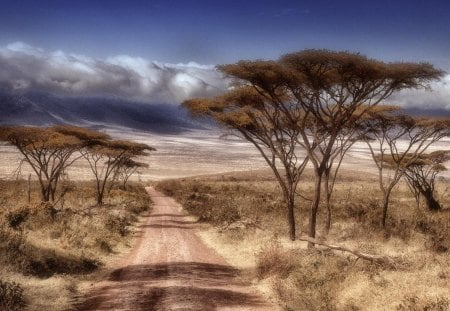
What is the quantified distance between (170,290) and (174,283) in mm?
751

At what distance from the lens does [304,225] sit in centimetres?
2445

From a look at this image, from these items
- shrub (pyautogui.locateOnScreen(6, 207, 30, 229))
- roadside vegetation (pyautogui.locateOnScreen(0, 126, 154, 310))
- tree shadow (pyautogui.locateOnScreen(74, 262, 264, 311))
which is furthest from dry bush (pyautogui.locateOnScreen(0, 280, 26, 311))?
shrub (pyautogui.locateOnScreen(6, 207, 30, 229))

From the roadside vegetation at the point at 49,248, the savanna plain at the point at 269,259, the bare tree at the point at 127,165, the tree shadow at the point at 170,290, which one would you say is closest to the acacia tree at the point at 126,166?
the bare tree at the point at 127,165

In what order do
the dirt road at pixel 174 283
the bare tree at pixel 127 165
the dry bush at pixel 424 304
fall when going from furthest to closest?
the bare tree at pixel 127 165 < the dirt road at pixel 174 283 < the dry bush at pixel 424 304

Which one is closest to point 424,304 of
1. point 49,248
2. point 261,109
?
point 49,248

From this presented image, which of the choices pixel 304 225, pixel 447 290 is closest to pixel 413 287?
pixel 447 290

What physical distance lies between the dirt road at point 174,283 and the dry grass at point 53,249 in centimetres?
71

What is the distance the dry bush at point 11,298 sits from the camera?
9.25 m

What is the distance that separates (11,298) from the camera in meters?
9.46

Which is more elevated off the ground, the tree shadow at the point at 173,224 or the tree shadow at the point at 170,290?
the tree shadow at the point at 170,290

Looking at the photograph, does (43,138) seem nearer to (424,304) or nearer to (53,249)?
(53,249)

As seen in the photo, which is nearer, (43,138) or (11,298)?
(11,298)

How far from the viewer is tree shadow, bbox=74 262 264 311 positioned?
407 inches

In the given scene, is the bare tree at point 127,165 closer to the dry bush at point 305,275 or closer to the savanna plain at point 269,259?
the savanna plain at point 269,259
